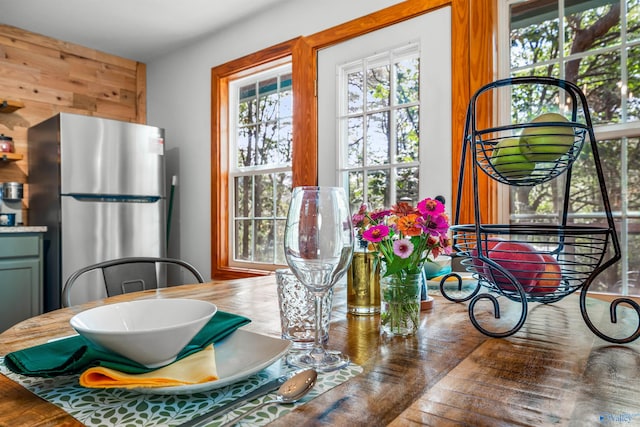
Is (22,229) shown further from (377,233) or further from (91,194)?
(377,233)

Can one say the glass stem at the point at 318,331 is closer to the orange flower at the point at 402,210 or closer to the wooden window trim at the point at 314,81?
the orange flower at the point at 402,210

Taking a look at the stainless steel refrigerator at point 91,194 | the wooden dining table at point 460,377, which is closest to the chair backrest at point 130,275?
the wooden dining table at point 460,377

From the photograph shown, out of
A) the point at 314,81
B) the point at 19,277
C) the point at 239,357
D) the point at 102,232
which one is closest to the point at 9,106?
the point at 102,232

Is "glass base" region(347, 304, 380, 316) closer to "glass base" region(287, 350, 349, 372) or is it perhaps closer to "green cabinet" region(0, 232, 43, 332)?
"glass base" region(287, 350, 349, 372)

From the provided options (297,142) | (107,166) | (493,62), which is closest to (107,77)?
(107,166)

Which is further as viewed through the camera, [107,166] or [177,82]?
[177,82]

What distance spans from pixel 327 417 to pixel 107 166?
301cm

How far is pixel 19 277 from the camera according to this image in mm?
2660

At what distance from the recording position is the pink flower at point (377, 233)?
2.45ft

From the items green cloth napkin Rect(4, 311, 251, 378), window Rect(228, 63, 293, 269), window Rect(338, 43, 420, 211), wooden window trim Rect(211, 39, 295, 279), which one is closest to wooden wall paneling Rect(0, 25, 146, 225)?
wooden window trim Rect(211, 39, 295, 279)

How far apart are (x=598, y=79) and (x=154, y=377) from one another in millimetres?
2037

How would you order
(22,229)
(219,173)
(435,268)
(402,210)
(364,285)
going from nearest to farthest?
(402,210), (364,285), (435,268), (22,229), (219,173)

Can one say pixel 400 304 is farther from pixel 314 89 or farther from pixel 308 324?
pixel 314 89

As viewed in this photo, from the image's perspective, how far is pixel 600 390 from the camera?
48 cm
